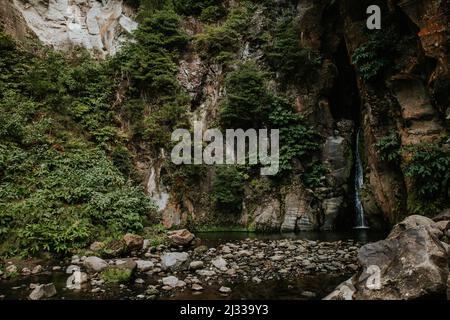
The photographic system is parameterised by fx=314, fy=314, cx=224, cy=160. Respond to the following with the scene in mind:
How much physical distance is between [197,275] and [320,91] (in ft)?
37.1

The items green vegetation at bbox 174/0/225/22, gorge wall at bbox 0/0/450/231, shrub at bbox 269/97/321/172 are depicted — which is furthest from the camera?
green vegetation at bbox 174/0/225/22

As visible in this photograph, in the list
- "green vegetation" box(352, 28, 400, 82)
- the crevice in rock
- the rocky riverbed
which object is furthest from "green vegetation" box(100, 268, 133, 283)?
the crevice in rock

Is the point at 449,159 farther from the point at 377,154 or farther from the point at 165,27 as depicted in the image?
the point at 165,27

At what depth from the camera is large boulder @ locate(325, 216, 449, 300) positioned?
470cm

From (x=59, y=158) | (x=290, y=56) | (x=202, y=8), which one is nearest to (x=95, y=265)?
(x=59, y=158)

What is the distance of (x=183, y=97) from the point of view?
16.4m

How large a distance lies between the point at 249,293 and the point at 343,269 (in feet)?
8.56

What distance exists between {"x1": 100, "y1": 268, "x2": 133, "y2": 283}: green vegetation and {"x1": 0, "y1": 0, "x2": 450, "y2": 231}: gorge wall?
7.03 m

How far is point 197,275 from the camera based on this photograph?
7422 millimetres

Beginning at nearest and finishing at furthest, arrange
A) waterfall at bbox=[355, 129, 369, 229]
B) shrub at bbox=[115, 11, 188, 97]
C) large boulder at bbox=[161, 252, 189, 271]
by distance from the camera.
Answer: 1. large boulder at bbox=[161, 252, 189, 271]
2. waterfall at bbox=[355, 129, 369, 229]
3. shrub at bbox=[115, 11, 188, 97]

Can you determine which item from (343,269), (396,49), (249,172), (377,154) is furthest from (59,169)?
(396,49)

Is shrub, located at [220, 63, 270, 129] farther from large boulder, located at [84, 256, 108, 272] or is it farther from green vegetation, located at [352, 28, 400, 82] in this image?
large boulder, located at [84, 256, 108, 272]

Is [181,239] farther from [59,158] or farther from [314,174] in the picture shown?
[314,174]

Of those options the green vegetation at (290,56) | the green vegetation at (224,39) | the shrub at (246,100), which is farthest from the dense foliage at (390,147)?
the green vegetation at (224,39)
